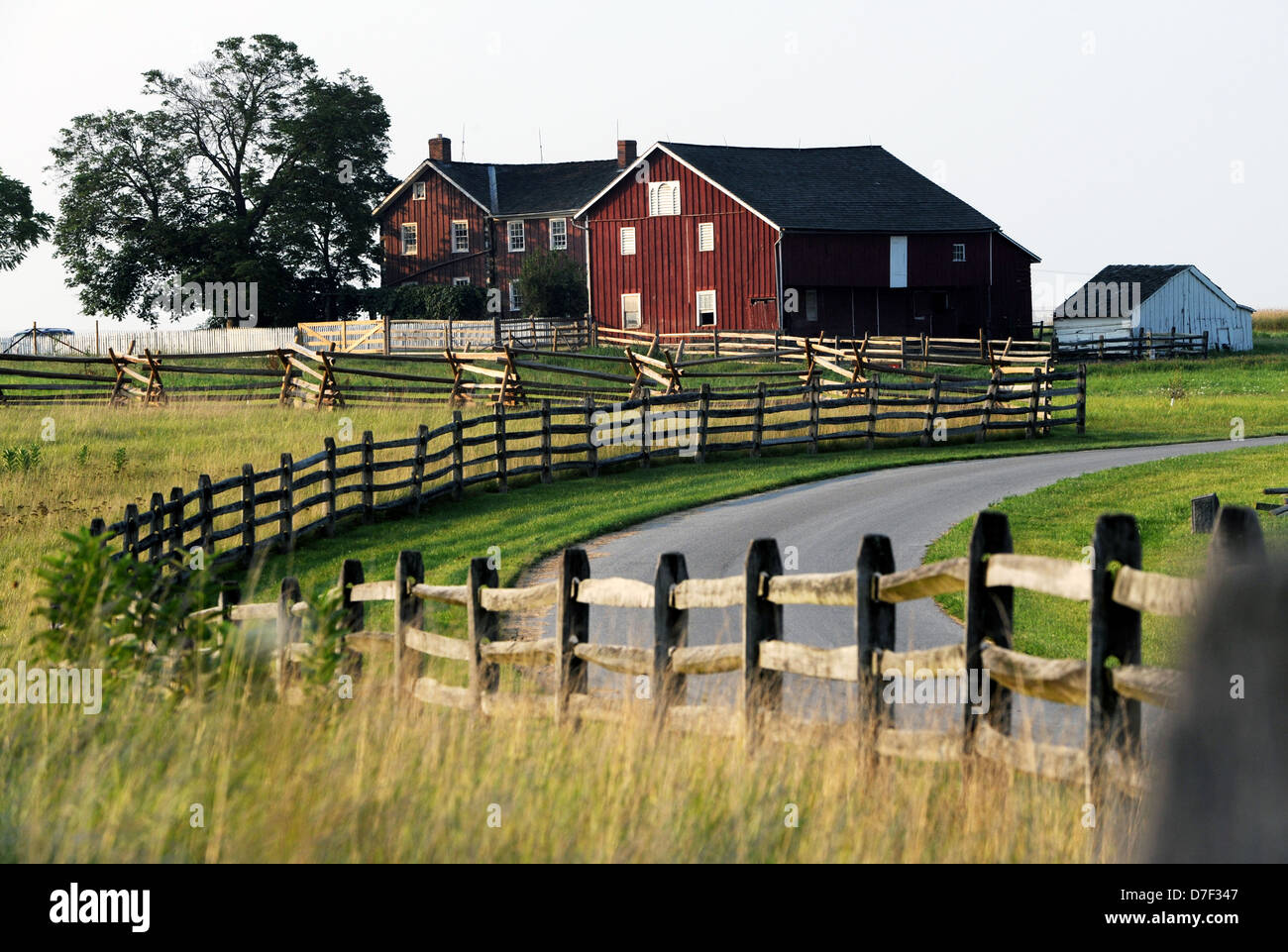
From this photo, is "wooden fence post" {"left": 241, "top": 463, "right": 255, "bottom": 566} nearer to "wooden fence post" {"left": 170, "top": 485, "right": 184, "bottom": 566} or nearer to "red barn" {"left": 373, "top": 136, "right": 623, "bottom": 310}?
"wooden fence post" {"left": 170, "top": 485, "right": 184, "bottom": 566}

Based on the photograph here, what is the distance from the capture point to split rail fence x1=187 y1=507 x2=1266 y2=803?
550cm

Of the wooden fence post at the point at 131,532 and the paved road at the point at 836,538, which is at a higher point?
the wooden fence post at the point at 131,532

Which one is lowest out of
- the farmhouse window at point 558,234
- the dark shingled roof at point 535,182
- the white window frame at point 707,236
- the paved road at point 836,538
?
the paved road at point 836,538

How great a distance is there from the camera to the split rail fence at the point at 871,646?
5496mm

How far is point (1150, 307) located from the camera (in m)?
61.0

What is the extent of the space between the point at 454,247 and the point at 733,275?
19400 mm

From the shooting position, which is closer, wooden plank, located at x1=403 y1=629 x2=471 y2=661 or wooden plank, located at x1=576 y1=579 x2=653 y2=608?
wooden plank, located at x1=576 y1=579 x2=653 y2=608

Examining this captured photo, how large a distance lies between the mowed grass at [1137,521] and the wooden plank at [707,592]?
13.3ft

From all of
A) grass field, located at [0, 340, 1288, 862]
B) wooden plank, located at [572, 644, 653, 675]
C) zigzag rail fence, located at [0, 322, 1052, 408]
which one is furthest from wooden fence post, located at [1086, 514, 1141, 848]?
zigzag rail fence, located at [0, 322, 1052, 408]

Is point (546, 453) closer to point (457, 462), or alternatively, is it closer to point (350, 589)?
point (457, 462)

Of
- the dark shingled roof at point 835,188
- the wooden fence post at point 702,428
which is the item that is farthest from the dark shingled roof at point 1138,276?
the wooden fence post at point 702,428

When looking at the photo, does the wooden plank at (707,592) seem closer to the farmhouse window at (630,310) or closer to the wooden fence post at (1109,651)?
the wooden fence post at (1109,651)

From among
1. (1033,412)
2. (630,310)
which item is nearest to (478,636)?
(1033,412)

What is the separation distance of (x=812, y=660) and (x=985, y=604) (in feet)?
3.45
